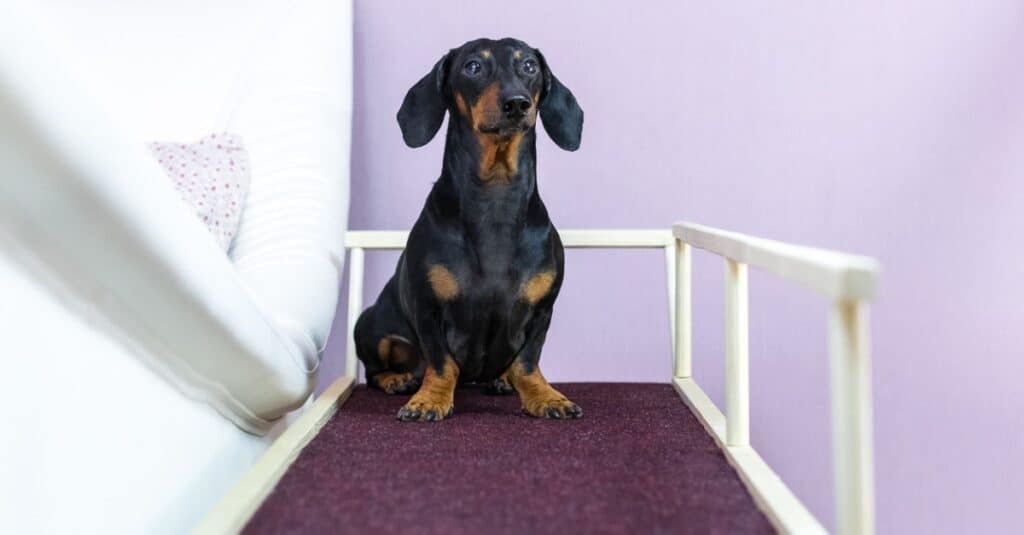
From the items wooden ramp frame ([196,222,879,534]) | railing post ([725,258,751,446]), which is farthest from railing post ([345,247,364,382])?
railing post ([725,258,751,446])

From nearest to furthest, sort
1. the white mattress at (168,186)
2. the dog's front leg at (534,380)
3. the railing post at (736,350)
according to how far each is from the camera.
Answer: the white mattress at (168,186) → the railing post at (736,350) → the dog's front leg at (534,380)

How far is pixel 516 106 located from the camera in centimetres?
157

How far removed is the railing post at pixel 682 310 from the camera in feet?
6.21

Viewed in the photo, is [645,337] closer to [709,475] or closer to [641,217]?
[641,217]

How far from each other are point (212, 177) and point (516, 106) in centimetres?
69

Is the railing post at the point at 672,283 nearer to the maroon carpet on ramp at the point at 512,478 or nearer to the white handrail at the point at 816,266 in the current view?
the maroon carpet on ramp at the point at 512,478

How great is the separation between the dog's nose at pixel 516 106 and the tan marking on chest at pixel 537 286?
26 cm

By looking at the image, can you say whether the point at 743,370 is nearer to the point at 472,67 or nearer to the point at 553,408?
the point at 553,408

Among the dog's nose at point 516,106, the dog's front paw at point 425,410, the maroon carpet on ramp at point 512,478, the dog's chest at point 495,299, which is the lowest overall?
the maroon carpet on ramp at point 512,478

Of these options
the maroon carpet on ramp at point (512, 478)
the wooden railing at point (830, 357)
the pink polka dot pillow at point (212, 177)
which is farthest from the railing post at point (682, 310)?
the pink polka dot pillow at point (212, 177)

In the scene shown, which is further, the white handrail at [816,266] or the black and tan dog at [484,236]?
the black and tan dog at [484,236]

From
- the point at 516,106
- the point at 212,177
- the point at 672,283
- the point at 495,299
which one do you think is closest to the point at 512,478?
the point at 495,299

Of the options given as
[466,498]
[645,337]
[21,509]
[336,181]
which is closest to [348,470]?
[466,498]

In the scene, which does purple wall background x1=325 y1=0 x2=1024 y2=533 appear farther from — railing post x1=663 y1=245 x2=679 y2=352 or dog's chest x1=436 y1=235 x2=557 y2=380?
dog's chest x1=436 y1=235 x2=557 y2=380
